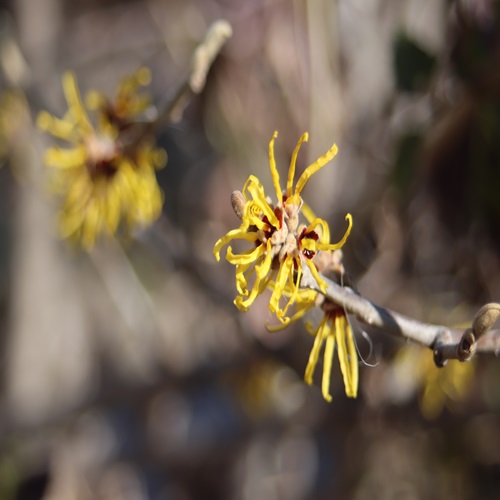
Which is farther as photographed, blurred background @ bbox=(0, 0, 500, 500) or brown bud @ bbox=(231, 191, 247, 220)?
blurred background @ bbox=(0, 0, 500, 500)

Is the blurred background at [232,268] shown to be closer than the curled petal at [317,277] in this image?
No

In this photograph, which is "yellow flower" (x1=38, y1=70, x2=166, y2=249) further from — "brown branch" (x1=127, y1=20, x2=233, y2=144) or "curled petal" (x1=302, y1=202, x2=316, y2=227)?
"curled petal" (x1=302, y1=202, x2=316, y2=227)

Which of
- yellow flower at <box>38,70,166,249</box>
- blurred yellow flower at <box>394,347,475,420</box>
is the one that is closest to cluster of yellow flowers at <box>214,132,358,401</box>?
yellow flower at <box>38,70,166,249</box>

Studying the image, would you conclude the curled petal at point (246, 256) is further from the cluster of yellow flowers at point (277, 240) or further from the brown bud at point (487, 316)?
the brown bud at point (487, 316)

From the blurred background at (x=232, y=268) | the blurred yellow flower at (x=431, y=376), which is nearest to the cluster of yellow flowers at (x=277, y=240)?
the blurred background at (x=232, y=268)

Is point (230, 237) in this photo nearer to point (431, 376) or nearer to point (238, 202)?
point (238, 202)

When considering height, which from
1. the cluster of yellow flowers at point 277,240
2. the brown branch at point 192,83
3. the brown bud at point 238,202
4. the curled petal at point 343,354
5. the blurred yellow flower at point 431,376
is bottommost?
the blurred yellow flower at point 431,376
